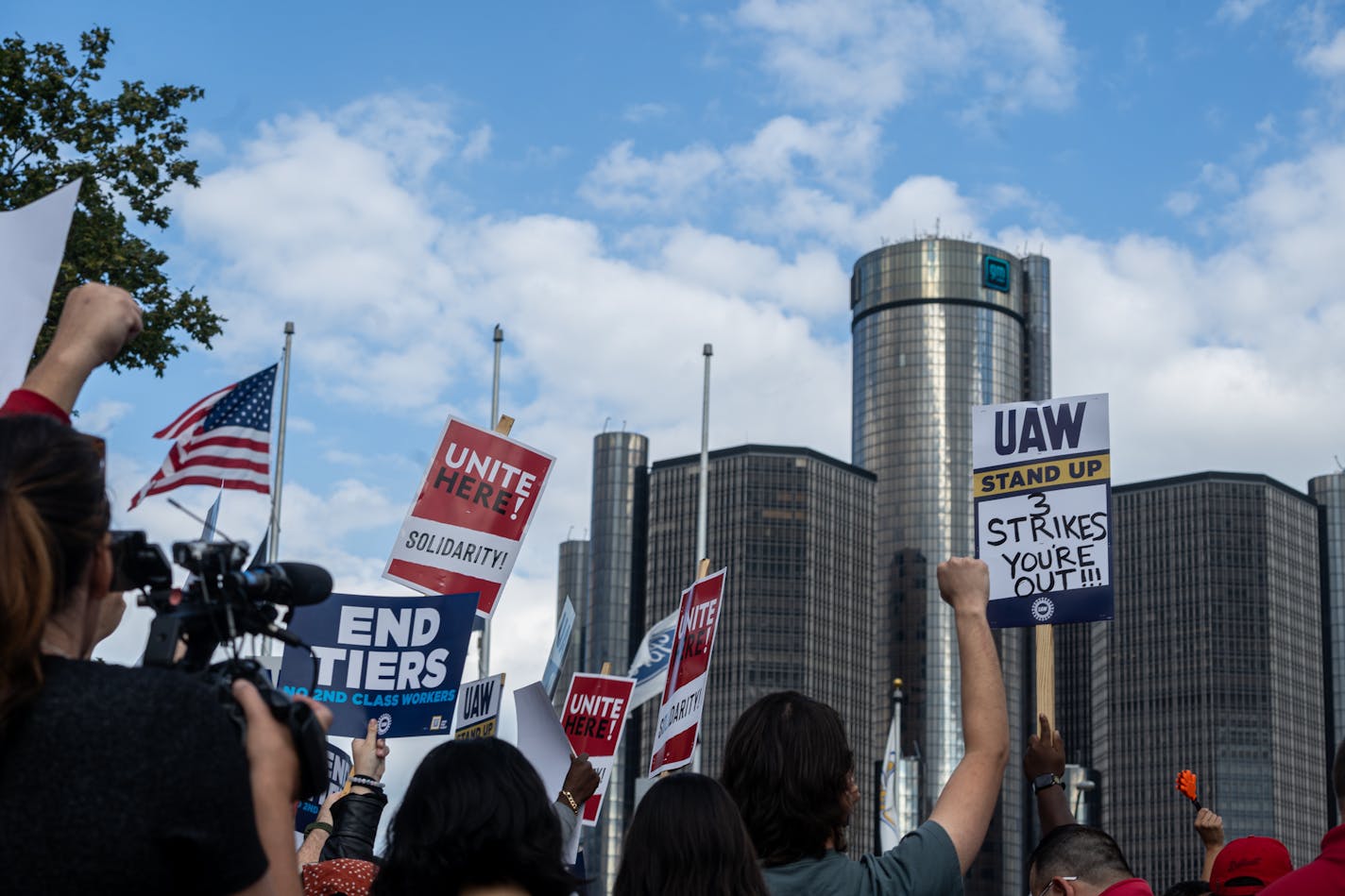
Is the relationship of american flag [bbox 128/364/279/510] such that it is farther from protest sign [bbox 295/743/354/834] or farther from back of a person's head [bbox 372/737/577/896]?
back of a person's head [bbox 372/737/577/896]

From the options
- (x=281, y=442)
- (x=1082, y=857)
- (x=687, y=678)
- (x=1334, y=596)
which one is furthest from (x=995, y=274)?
(x=1082, y=857)

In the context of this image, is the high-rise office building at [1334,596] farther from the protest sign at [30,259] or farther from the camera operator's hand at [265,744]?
the camera operator's hand at [265,744]

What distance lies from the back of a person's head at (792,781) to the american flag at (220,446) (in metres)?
8.77

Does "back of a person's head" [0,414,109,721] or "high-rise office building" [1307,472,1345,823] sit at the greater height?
"high-rise office building" [1307,472,1345,823]

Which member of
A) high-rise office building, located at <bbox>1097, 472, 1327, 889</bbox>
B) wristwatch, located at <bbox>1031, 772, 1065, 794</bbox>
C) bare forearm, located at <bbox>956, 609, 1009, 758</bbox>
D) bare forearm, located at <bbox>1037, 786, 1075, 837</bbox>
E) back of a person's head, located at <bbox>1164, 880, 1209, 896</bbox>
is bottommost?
back of a person's head, located at <bbox>1164, 880, 1209, 896</bbox>

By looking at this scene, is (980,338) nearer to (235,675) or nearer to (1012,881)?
(1012,881)

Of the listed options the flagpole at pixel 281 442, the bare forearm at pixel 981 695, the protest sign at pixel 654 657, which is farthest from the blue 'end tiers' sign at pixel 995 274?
the bare forearm at pixel 981 695

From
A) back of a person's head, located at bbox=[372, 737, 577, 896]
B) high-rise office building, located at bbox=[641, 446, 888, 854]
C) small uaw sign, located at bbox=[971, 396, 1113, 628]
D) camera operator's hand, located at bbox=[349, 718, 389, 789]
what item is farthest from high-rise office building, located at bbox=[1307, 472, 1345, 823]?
back of a person's head, located at bbox=[372, 737, 577, 896]

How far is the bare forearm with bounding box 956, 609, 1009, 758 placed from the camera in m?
4.13

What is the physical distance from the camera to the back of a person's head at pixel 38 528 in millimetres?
2592

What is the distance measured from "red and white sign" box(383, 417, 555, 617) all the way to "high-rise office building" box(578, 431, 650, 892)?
454 feet

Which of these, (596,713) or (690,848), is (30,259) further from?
(596,713)

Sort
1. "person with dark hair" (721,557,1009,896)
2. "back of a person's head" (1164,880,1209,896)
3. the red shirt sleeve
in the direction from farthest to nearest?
"back of a person's head" (1164,880,1209,896) → "person with dark hair" (721,557,1009,896) → the red shirt sleeve

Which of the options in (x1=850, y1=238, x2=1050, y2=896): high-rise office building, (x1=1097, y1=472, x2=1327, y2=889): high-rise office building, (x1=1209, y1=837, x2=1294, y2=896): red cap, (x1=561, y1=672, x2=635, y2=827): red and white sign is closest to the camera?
(x1=1209, y1=837, x2=1294, y2=896): red cap
